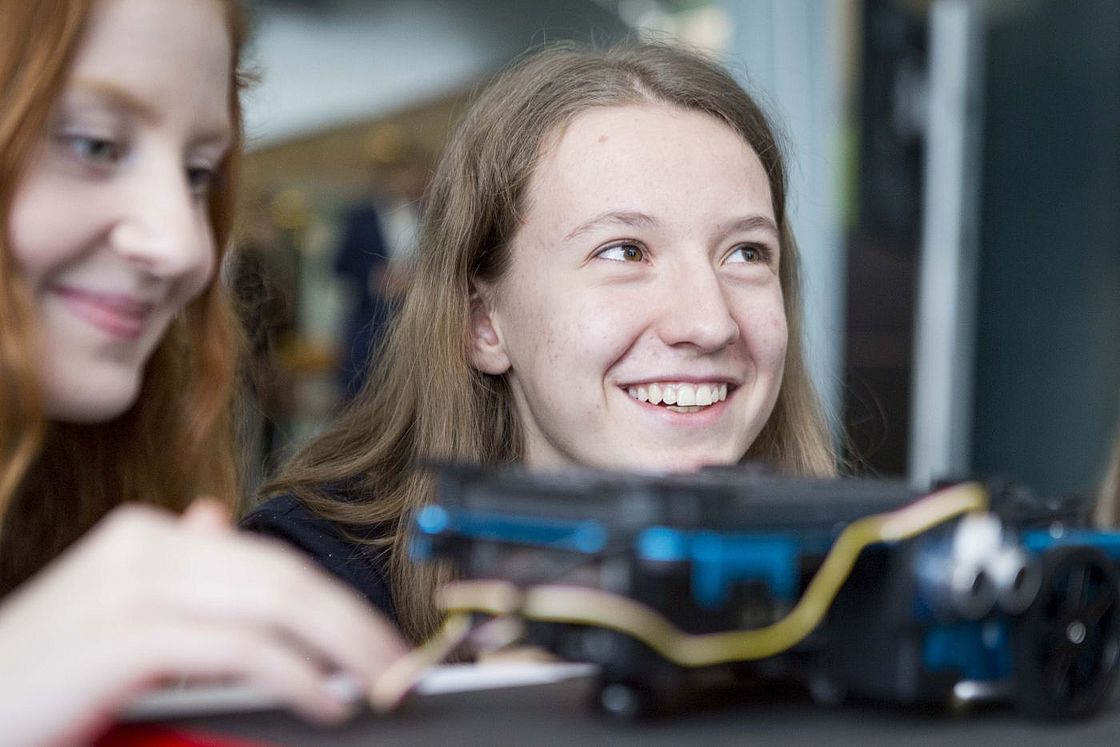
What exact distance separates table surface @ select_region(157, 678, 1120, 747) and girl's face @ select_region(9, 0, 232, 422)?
0.34m

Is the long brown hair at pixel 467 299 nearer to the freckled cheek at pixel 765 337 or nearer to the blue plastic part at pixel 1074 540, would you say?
the freckled cheek at pixel 765 337

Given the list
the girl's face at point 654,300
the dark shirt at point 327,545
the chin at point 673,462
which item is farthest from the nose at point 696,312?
the dark shirt at point 327,545

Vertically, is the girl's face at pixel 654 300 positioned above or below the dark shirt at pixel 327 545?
above

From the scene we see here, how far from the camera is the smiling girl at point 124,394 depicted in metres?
0.53

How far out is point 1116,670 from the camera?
67 cm

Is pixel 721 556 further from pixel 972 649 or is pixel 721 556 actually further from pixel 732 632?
pixel 972 649

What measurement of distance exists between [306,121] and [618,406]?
6836 millimetres

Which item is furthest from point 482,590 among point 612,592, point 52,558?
point 52,558

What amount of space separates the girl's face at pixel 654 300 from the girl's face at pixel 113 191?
0.51 m

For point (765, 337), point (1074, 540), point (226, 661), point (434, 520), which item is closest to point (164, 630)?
point (226, 661)

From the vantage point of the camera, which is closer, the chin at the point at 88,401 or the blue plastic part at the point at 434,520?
the blue plastic part at the point at 434,520

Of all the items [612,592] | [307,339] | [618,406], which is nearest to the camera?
[612,592]

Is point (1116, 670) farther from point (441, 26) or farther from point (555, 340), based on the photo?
point (441, 26)

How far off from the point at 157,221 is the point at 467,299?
0.70 metres
